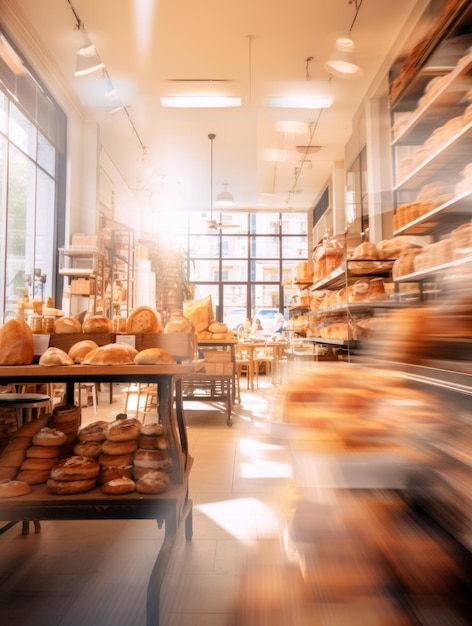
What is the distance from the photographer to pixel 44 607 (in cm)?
157

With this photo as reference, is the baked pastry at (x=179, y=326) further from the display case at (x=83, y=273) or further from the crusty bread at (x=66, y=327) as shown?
the display case at (x=83, y=273)

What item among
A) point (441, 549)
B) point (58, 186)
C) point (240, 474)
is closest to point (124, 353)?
point (441, 549)

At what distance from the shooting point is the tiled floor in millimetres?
1532

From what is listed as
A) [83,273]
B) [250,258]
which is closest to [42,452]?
[83,273]

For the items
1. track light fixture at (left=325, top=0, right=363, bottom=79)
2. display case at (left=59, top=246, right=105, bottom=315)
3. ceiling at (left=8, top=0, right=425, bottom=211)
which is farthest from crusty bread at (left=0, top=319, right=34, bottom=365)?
display case at (left=59, top=246, right=105, bottom=315)

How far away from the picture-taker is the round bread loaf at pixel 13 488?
1576 mm

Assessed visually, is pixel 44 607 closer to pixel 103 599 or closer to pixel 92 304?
pixel 103 599

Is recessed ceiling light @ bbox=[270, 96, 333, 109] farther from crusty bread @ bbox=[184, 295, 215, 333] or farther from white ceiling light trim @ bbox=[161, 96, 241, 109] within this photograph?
crusty bread @ bbox=[184, 295, 215, 333]

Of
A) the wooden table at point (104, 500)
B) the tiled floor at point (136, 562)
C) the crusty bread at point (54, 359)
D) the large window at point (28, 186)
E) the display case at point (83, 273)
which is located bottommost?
the tiled floor at point (136, 562)

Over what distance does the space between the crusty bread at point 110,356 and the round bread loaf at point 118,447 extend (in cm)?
33

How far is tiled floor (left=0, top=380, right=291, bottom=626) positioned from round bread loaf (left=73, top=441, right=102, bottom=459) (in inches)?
19.3

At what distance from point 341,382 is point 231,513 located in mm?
1893

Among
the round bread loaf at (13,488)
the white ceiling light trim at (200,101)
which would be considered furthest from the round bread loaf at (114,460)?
the white ceiling light trim at (200,101)

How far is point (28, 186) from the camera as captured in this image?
228 inches
